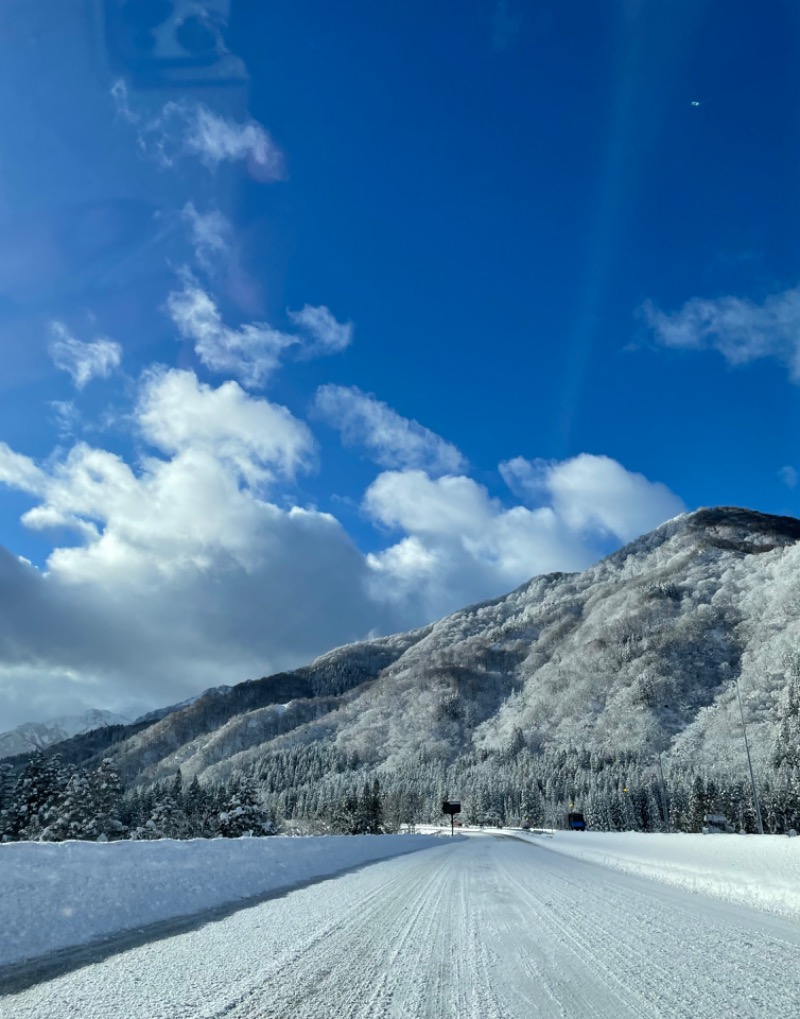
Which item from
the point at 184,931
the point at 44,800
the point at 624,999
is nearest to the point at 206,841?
the point at 184,931

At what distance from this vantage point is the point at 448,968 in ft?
21.0

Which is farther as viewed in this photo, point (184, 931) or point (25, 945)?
point (184, 931)

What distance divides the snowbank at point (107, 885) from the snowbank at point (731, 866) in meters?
10.3

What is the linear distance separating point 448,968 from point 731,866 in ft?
38.8

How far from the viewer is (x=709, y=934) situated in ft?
27.2

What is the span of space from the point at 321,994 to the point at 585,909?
709 centimetres

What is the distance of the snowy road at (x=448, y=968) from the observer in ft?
16.4

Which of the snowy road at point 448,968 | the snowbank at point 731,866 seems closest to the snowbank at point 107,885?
the snowy road at point 448,968

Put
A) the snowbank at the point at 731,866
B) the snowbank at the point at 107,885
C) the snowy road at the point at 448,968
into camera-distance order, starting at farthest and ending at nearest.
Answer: the snowbank at the point at 731,866 < the snowbank at the point at 107,885 < the snowy road at the point at 448,968

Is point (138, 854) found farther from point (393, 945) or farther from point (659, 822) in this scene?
point (659, 822)

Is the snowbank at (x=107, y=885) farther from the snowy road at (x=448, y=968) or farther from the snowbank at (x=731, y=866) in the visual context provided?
the snowbank at (x=731, y=866)

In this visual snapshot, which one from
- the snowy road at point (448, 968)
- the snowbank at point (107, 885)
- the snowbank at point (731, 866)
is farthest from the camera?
the snowbank at point (731, 866)

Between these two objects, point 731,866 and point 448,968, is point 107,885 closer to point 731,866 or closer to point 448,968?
point 448,968

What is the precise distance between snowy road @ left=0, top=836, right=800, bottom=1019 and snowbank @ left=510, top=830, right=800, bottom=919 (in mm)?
1531
